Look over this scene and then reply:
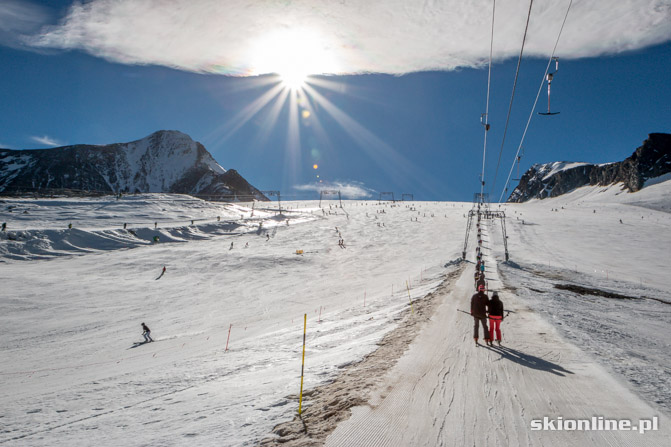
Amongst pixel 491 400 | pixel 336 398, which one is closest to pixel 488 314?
pixel 491 400

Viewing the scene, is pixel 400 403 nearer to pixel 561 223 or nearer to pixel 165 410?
pixel 165 410

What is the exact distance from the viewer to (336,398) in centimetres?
589

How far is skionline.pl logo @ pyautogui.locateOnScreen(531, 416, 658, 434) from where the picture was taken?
491 centimetres

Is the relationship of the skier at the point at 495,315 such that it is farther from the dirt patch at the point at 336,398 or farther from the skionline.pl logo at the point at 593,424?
the skionline.pl logo at the point at 593,424

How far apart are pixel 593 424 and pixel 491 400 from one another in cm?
152

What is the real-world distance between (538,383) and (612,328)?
795 centimetres

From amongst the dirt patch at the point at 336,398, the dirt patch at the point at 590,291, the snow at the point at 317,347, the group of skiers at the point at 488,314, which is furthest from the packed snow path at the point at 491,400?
the dirt patch at the point at 590,291

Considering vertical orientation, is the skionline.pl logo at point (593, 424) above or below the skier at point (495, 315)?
below

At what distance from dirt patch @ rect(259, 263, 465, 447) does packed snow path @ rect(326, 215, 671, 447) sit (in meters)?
0.22

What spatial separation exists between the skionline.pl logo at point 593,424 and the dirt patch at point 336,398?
3006 mm

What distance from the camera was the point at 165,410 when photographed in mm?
6328

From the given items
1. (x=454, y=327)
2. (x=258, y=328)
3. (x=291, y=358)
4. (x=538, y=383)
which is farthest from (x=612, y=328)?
(x=258, y=328)

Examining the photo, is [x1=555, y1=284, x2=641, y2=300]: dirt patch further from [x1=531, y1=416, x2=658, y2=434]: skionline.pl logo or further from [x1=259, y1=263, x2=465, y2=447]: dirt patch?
[x1=531, y1=416, x2=658, y2=434]: skionline.pl logo

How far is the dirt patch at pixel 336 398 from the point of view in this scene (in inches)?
188
